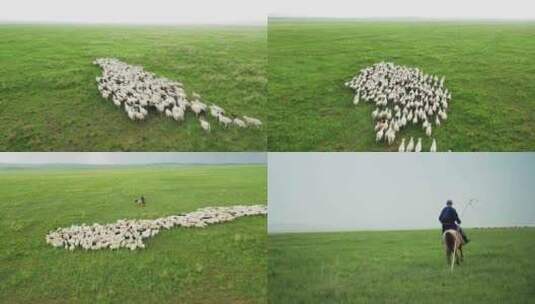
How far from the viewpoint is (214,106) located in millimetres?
7309

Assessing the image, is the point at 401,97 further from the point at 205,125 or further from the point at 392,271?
the point at 205,125

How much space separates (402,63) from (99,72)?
3.59m

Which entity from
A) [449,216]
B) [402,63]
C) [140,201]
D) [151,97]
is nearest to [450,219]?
[449,216]

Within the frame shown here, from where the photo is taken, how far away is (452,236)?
710 cm

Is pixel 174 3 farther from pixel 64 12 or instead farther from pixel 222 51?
pixel 64 12

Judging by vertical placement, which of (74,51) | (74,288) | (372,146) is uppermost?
(74,51)

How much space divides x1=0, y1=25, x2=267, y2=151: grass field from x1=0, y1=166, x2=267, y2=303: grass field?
36cm

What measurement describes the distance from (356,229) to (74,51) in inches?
155

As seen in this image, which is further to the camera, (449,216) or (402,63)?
(402,63)

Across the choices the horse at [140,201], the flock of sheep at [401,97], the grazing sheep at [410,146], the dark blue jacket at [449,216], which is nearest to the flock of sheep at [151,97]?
the horse at [140,201]

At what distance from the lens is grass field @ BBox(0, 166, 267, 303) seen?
6695 millimetres

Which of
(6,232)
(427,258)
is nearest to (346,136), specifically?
(427,258)

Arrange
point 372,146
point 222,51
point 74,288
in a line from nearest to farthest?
1. point 74,288
2. point 372,146
3. point 222,51

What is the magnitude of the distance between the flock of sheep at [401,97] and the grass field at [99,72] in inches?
49.1
